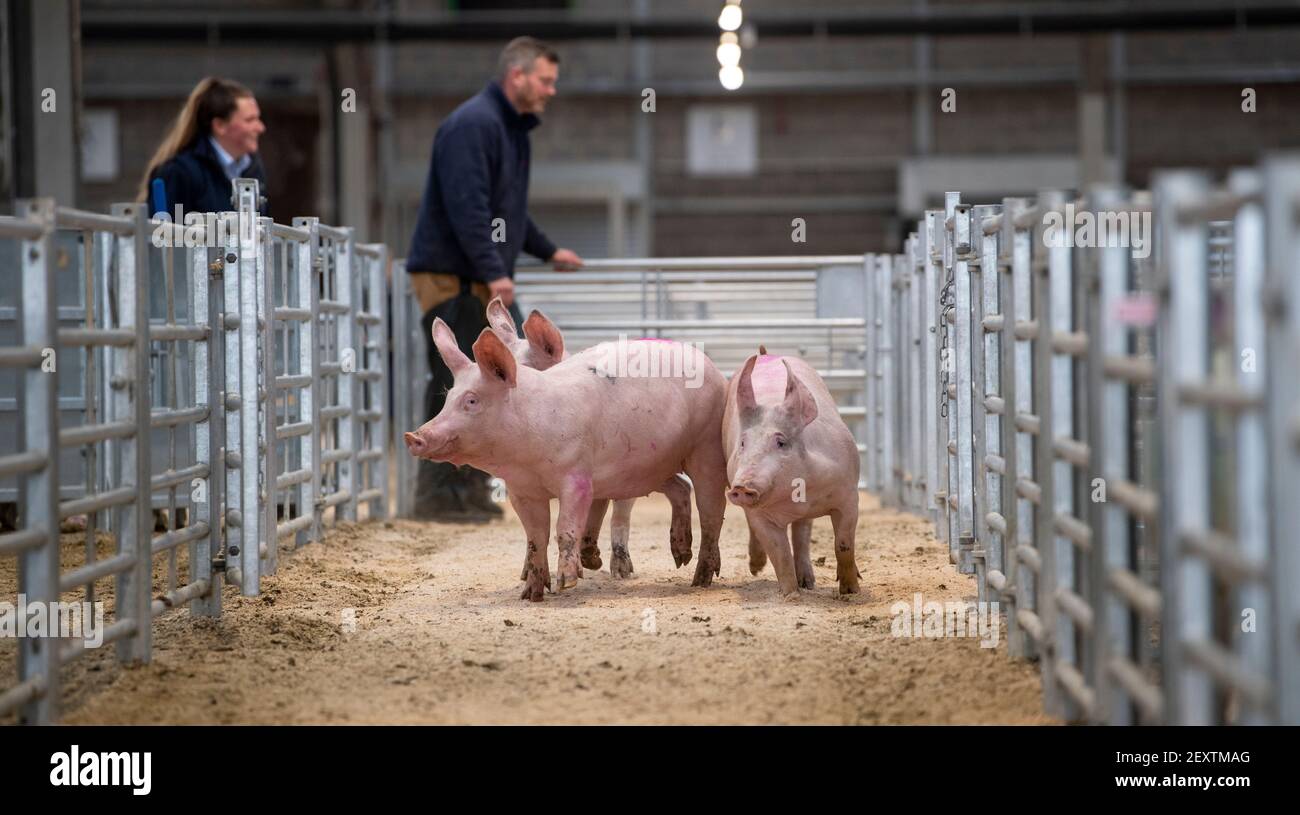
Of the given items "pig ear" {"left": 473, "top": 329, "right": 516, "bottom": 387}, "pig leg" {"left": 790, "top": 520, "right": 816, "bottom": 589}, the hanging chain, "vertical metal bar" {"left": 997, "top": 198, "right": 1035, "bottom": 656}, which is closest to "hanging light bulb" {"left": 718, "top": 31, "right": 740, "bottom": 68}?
the hanging chain

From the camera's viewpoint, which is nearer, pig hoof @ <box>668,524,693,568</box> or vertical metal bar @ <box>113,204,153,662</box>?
vertical metal bar @ <box>113,204,153,662</box>

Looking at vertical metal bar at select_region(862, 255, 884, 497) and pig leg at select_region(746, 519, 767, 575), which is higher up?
vertical metal bar at select_region(862, 255, 884, 497)

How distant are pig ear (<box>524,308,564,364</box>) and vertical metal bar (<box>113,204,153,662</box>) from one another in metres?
1.71

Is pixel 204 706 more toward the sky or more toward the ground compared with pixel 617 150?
more toward the ground

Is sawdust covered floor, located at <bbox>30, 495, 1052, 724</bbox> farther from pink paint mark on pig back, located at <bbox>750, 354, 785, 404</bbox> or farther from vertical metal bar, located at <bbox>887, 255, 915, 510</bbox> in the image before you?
vertical metal bar, located at <bbox>887, 255, 915, 510</bbox>

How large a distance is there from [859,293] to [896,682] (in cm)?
518

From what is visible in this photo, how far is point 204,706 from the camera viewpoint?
3650 millimetres

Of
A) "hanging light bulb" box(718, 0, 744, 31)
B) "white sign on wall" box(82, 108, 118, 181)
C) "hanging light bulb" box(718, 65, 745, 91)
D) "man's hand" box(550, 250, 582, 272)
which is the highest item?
"white sign on wall" box(82, 108, 118, 181)

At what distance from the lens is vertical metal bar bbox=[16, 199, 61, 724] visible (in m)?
3.33

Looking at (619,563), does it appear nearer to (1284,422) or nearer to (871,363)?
(871,363)

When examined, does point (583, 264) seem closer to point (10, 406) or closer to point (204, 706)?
point (10, 406)

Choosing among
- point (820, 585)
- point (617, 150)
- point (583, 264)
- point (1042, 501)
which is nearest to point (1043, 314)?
point (1042, 501)

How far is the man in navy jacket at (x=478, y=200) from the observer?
7.11 m

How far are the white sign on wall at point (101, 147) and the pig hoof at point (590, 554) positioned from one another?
13.0 metres
